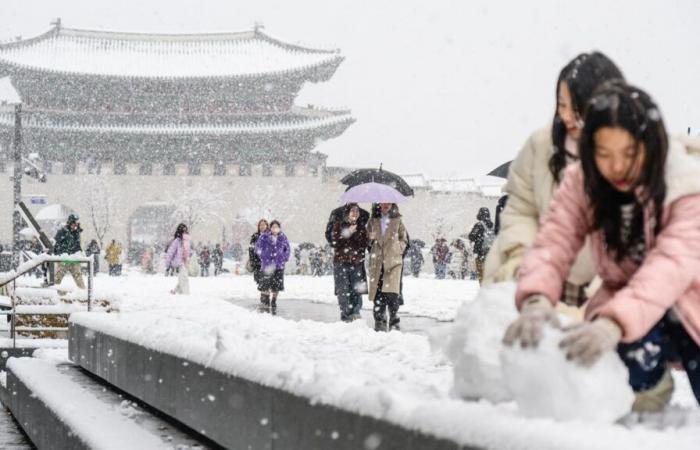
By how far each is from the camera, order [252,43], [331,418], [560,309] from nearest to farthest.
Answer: [560,309] → [331,418] → [252,43]

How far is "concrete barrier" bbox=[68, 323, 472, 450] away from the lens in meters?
2.46

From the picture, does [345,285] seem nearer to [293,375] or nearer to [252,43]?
[293,375]

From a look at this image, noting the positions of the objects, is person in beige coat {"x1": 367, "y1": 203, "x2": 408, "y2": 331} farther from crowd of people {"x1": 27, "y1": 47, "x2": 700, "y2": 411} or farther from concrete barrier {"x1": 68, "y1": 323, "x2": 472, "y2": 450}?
crowd of people {"x1": 27, "y1": 47, "x2": 700, "y2": 411}

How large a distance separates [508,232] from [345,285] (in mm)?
7713

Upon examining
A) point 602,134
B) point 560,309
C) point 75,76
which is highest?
point 75,76

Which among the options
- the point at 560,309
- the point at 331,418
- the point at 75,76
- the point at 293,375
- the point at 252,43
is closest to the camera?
the point at 560,309

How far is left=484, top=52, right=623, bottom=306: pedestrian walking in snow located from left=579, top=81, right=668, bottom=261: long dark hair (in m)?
0.20

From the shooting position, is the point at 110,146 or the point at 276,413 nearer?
the point at 276,413

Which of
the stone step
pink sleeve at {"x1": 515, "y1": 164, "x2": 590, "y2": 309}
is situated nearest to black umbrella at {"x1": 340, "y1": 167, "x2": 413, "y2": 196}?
the stone step

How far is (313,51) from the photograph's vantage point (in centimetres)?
4491

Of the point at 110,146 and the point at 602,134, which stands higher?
the point at 110,146

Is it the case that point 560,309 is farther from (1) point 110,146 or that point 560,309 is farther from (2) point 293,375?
(1) point 110,146

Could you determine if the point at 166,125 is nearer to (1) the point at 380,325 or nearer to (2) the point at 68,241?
(2) the point at 68,241

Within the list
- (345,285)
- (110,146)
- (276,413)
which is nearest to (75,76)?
(110,146)
